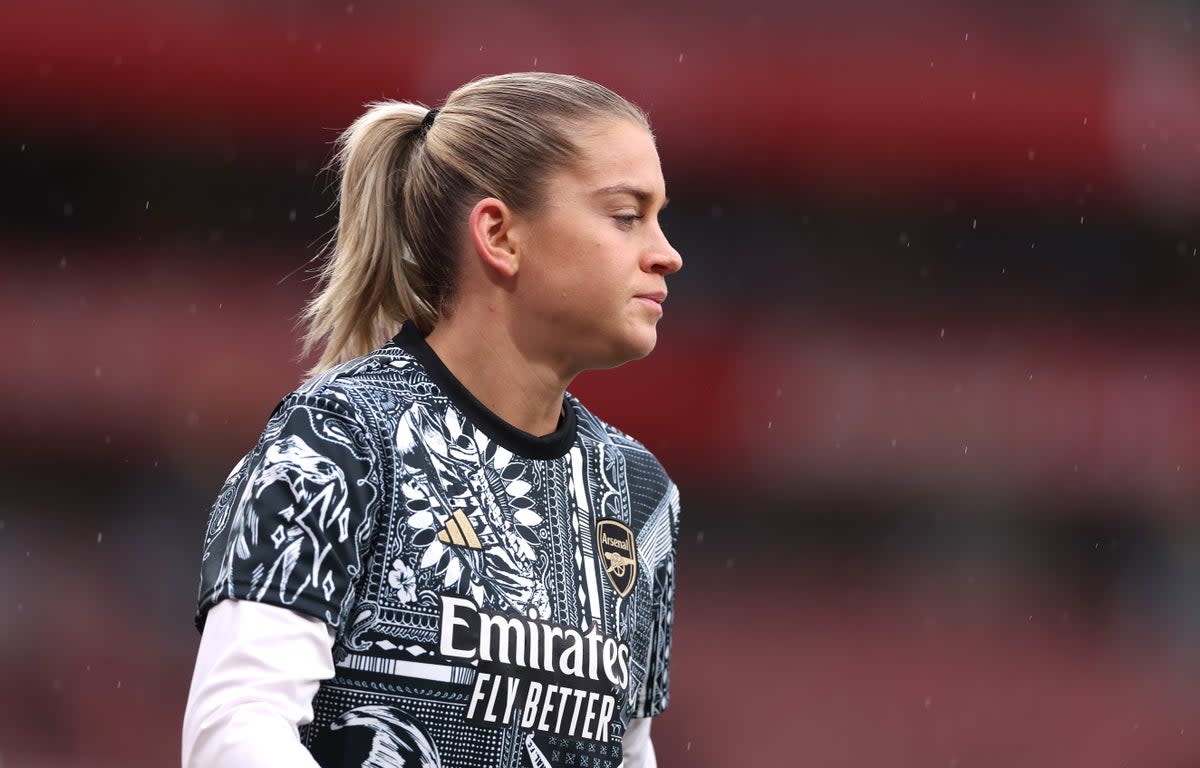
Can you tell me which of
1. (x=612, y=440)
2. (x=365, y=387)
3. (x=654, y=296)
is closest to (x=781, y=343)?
(x=612, y=440)

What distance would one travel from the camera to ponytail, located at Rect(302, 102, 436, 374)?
3.54ft

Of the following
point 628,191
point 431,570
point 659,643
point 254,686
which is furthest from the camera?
point 659,643

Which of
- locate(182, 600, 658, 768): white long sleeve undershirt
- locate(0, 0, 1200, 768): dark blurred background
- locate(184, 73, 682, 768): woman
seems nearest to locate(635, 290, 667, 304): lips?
locate(184, 73, 682, 768): woman

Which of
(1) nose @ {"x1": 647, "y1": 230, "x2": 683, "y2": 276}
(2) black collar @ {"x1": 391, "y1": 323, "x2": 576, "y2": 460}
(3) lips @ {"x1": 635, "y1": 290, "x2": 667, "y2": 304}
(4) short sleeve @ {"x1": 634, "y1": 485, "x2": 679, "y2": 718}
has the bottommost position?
(4) short sleeve @ {"x1": 634, "y1": 485, "x2": 679, "y2": 718}

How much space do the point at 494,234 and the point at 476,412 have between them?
13 cm

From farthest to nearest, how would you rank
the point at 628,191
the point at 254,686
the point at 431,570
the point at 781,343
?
the point at 781,343, the point at 628,191, the point at 431,570, the point at 254,686

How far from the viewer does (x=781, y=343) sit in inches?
129

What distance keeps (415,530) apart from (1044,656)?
2.73m

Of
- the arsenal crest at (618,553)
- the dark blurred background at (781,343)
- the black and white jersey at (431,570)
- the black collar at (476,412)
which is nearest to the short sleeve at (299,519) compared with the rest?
the black and white jersey at (431,570)

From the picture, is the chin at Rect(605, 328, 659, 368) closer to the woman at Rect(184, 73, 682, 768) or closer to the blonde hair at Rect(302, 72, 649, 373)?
the woman at Rect(184, 73, 682, 768)

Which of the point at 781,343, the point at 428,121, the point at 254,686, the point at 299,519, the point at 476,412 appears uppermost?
the point at 781,343

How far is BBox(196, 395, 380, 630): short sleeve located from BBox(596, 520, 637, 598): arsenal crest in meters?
0.21

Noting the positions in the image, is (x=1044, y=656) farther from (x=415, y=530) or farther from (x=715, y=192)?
(x=415, y=530)

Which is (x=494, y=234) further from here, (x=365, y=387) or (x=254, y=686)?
(x=254, y=686)
